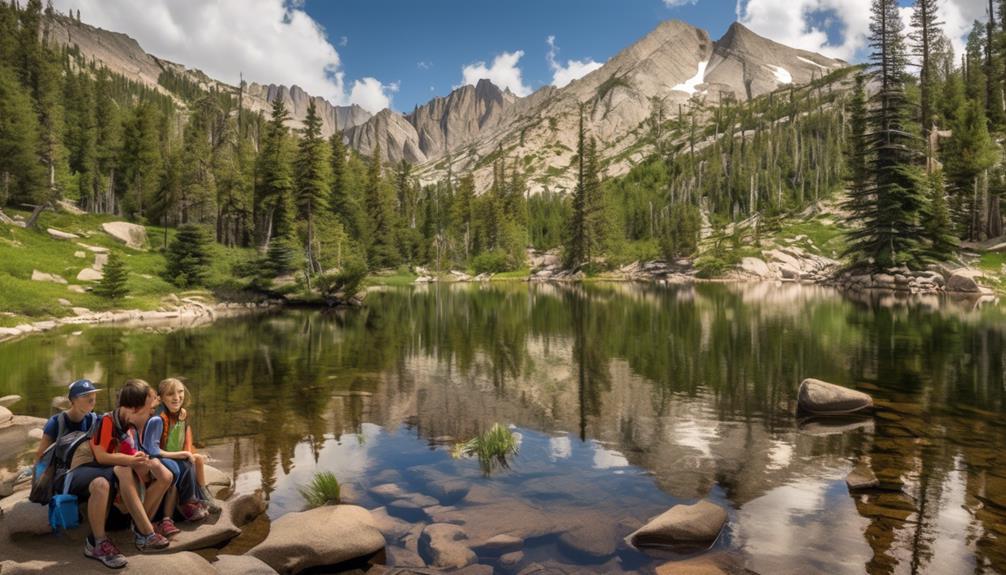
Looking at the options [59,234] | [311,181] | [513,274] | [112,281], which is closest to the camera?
[112,281]

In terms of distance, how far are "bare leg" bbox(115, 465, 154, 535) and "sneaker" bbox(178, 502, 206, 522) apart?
0.94m

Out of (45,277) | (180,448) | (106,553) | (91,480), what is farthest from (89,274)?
(106,553)

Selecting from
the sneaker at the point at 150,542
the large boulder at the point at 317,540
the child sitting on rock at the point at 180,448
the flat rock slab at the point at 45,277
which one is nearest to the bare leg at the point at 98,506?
the sneaker at the point at 150,542

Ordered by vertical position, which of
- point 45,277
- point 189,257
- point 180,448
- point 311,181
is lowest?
point 180,448

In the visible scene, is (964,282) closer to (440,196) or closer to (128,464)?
(128,464)

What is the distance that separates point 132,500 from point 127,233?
78.2 m

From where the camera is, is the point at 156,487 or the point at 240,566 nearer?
the point at 240,566

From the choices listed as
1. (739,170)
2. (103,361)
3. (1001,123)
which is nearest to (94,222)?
(103,361)

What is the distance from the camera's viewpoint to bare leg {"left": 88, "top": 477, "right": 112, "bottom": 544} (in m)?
7.41

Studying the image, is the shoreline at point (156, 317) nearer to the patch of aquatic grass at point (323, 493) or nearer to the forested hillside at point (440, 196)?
the forested hillside at point (440, 196)

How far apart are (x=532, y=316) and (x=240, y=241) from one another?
5937 centimetres

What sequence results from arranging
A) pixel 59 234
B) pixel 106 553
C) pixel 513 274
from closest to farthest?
1. pixel 106 553
2. pixel 59 234
3. pixel 513 274

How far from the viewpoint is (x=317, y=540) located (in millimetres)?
8523

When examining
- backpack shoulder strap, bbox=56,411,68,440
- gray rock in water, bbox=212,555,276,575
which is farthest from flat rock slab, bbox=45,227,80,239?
gray rock in water, bbox=212,555,276,575
